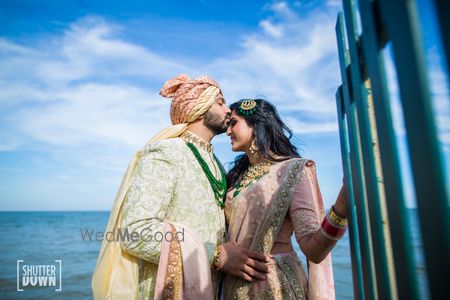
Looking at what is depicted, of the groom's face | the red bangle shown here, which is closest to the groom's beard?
the groom's face

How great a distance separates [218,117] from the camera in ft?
8.64

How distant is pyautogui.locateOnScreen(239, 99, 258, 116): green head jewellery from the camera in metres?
2.74

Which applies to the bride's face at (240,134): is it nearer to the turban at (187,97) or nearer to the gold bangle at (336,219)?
the turban at (187,97)

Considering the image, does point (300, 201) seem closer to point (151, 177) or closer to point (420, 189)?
point (151, 177)

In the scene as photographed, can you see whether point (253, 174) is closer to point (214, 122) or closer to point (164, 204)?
point (214, 122)

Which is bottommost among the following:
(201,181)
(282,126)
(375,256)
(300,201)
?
(375,256)

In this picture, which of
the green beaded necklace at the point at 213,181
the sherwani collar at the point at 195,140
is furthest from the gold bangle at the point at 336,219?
the sherwani collar at the point at 195,140

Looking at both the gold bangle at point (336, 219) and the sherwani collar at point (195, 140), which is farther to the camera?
the sherwani collar at point (195, 140)

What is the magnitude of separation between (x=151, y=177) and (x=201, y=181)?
1.26 feet

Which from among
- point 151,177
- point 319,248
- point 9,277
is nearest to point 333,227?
point 319,248

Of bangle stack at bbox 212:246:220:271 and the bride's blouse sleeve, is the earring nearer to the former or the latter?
the bride's blouse sleeve

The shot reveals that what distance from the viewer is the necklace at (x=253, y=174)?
252 cm

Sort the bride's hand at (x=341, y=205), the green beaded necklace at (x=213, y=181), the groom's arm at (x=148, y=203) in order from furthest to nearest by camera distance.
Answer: the green beaded necklace at (x=213, y=181) → the groom's arm at (x=148, y=203) → the bride's hand at (x=341, y=205)

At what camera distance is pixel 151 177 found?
2012 mm
